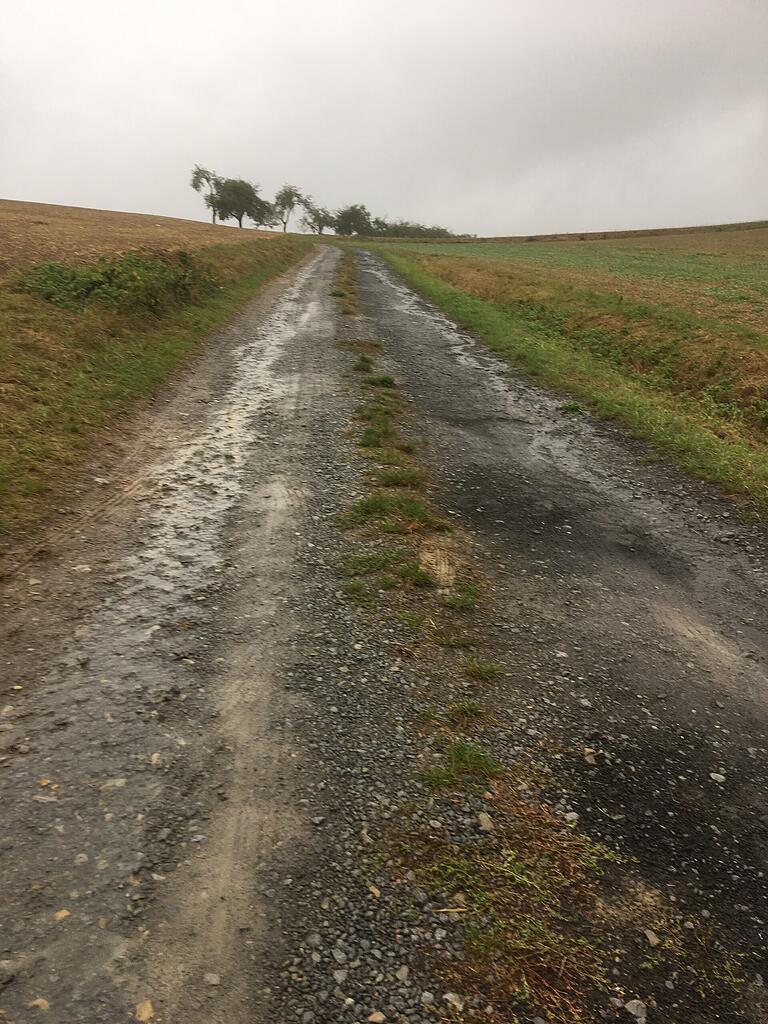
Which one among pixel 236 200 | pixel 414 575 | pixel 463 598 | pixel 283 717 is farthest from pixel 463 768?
pixel 236 200

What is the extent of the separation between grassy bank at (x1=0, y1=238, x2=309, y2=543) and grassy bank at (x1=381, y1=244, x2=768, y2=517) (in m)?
9.46

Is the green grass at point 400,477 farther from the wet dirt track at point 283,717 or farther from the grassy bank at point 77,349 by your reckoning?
the grassy bank at point 77,349

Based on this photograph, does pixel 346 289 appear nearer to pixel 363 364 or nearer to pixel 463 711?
pixel 363 364

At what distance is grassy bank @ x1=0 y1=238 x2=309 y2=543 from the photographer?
8.11 meters

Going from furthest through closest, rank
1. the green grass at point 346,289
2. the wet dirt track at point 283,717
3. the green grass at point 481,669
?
the green grass at point 346,289 → the green grass at point 481,669 → the wet dirt track at point 283,717

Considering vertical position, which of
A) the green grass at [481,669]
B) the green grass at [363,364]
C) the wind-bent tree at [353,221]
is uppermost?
the wind-bent tree at [353,221]

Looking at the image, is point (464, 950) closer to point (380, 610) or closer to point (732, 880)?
point (732, 880)

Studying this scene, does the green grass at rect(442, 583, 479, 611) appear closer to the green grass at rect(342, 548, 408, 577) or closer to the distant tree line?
the green grass at rect(342, 548, 408, 577)

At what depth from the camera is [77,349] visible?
40.6 ft

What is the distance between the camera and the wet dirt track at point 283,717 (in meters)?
3.17

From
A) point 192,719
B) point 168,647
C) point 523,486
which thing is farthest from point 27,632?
point 523,486

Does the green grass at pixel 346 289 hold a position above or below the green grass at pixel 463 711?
above

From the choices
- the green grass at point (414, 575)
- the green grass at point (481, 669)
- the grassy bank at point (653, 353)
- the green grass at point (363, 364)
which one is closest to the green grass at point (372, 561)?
the green grass at point (414, 575)

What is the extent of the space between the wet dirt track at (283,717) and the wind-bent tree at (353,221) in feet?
407
